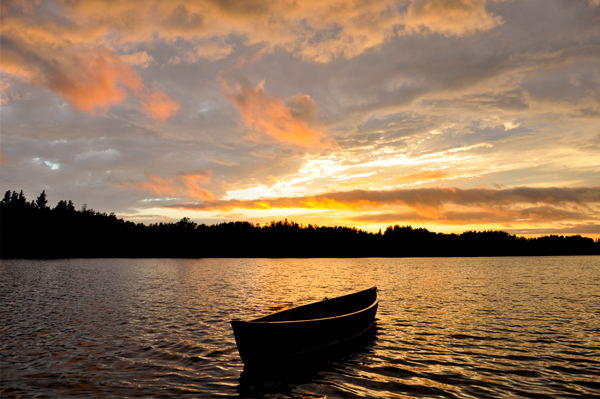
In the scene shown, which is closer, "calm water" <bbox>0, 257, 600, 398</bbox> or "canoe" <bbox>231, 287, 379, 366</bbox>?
"calm water" <bbox>0, 257, 600, 398</bbox>

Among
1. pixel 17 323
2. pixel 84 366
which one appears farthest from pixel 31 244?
pixel 84 366

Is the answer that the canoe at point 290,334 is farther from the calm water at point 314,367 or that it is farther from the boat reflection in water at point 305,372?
the calm water at point 314,367

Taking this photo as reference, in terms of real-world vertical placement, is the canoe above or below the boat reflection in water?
above

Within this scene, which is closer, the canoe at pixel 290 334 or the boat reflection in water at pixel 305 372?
the boat reflection in water at pixel 305 372

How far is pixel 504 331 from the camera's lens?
74.8 feet

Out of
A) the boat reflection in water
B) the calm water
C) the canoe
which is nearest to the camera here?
the calm water

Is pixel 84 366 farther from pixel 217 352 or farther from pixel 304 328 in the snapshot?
pixel 304 328

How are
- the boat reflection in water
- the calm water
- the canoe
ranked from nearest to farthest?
the calm water → the boat reflection in water → the canoe

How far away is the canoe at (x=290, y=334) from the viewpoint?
15438 mm

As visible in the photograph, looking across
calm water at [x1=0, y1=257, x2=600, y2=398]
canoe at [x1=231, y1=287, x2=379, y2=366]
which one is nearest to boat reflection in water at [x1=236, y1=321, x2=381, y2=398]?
calm water at [x1=0, y1=257, x2=600, y2=398]

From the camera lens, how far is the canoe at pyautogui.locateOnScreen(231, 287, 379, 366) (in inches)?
608

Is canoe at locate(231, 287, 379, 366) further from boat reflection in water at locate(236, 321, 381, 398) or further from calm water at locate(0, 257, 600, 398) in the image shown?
calm water at locate(0, 257, 600, 398)

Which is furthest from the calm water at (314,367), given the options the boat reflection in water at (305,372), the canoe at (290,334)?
the canoe at (290,334)

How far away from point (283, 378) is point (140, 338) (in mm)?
10747
